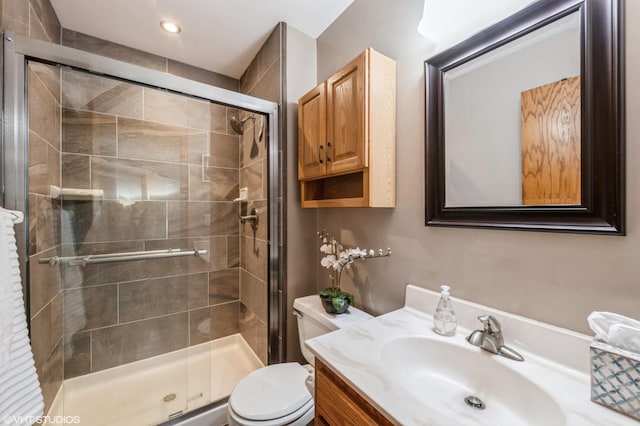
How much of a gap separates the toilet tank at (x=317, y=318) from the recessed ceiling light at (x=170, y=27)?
1.90m

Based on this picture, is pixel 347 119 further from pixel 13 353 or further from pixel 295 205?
pixel 13 353

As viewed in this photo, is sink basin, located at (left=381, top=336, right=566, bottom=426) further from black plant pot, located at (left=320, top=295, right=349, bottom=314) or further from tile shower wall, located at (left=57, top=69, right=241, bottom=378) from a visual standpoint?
tile shower wall, located at (left=57, top=69, right=241, bottom=378)

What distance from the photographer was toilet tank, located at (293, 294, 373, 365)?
121 centimetres

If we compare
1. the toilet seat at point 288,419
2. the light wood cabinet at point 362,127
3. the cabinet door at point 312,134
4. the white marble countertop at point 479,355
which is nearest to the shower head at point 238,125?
the cabinet door at point 312,134

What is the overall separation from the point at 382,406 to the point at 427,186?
79 centimetres

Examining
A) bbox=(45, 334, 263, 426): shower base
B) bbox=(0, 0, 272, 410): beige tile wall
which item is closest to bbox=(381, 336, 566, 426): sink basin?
bbox=(0, 0, 272, 410): beige tile wall

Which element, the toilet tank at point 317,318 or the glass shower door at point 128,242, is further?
the glass shower door at point 128,242

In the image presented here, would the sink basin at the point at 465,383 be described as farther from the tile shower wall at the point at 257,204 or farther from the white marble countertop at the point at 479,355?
the tile shower wall at the point at 257,204

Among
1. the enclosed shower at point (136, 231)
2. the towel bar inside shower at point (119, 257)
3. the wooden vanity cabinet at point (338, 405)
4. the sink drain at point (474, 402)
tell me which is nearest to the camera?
the wooden vanity cabinet at point (338, 405)

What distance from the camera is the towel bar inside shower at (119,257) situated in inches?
56.8

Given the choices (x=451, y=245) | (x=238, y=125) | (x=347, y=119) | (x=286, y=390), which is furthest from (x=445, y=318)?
(x=238, y=125)

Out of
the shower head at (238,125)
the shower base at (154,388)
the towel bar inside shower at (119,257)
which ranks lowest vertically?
the shower base at (154,388)

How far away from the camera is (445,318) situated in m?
0.90

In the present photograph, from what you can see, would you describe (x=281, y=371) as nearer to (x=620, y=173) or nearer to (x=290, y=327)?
(x=290, y=327)
